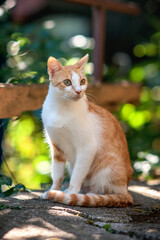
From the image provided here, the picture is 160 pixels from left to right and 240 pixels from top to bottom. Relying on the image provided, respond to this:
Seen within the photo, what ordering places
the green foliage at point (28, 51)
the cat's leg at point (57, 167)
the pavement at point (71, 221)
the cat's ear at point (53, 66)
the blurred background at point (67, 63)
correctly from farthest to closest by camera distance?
the blurred background at point (67, 63) → the green foliage at point (28, 51) → the cat's leg at point (57, 167) → the cat's ear at point (53, 66) → the pavement at point (71, 221)

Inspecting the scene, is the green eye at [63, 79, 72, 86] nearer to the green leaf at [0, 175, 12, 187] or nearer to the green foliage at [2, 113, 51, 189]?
the green leaf at [0, 175, 12, 187]

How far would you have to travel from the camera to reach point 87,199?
2.28m

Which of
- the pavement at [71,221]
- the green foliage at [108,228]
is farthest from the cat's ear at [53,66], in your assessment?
the green foliage at [108,228]

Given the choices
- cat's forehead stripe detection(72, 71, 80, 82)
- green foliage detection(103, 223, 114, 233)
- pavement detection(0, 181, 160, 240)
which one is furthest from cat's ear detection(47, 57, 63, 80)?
green foliage detection(103, 223, 114, 233)

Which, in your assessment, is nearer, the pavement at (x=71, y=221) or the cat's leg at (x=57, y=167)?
the pavement at (x=71, y=221)

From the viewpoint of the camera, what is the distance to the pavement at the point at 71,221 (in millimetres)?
1681

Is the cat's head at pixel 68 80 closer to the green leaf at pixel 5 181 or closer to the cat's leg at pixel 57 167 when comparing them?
the cat's leg at pixel 57 167

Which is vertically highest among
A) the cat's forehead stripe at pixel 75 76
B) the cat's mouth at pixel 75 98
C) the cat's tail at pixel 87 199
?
the cat's forehead stripe at pixel 75 76

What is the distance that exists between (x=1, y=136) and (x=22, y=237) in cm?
139

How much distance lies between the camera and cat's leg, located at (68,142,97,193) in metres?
2.42

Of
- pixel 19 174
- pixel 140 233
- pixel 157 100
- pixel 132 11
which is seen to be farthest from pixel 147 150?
pixel 140 233

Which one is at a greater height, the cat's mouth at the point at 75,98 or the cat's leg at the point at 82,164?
the cat's mouth at the point at 75,98

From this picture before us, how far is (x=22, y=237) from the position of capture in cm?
161

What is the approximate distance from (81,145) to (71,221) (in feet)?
2.24
